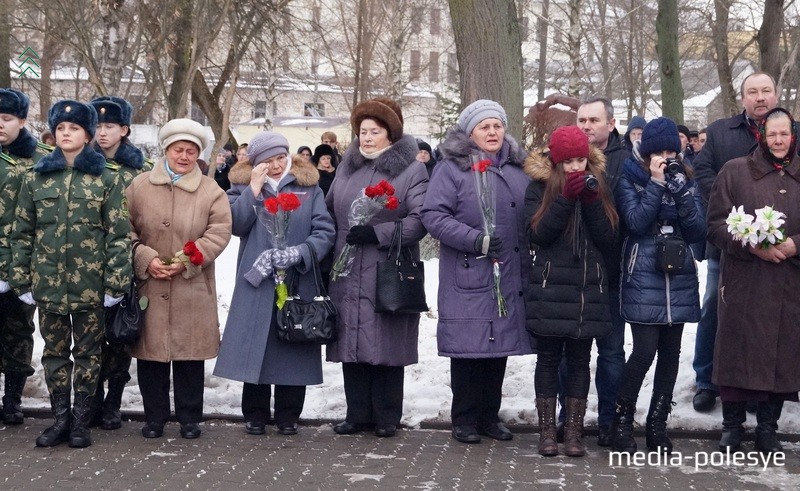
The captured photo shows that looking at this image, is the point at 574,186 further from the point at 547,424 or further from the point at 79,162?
the point at 79,162

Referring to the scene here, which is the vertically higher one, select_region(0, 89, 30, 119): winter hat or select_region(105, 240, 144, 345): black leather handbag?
select_region(0, 89, 30, 119): winter hat

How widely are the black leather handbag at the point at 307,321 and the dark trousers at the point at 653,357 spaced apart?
1.85 metres

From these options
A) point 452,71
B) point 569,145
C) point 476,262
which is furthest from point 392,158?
point 452,71

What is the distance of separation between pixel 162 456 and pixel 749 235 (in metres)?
3.68

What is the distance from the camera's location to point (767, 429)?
697 cm

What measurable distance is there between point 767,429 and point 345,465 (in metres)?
2.57

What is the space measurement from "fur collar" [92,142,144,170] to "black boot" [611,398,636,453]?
136 inches

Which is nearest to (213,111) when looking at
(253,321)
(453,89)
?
(453,89)

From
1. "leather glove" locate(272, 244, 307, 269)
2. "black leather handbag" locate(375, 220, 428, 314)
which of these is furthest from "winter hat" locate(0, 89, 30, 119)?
"black leather handbag" locate(375, 220, 428, 314)

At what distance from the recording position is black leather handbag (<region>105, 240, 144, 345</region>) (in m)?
7.15

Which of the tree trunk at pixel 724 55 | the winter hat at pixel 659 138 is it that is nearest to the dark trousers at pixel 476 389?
the winter hat at pixel 659 138

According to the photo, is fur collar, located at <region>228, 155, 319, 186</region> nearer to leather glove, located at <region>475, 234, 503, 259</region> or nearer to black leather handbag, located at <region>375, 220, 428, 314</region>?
black leather handbag, located at <region>375, 220, 428, 314</region>

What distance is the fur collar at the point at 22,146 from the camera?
757 centimetres

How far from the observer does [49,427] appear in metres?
7.24
